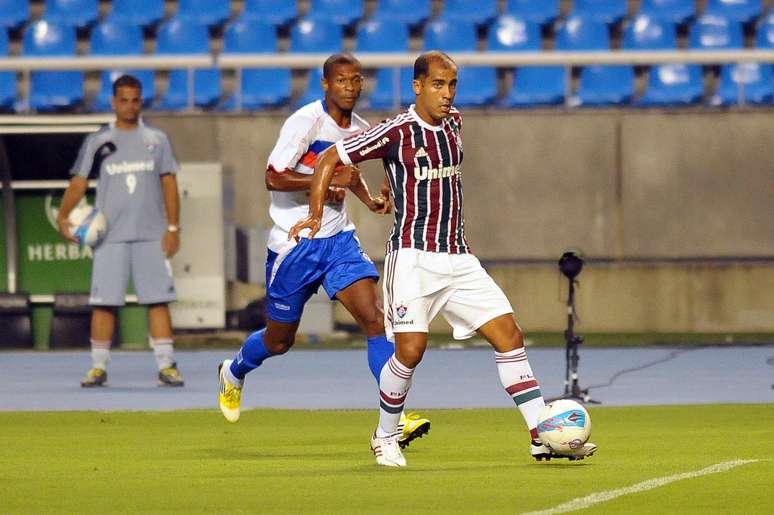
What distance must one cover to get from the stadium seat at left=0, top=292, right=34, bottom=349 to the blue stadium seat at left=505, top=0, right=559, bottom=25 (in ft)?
24.1

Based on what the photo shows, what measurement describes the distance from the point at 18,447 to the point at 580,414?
10.9 ft

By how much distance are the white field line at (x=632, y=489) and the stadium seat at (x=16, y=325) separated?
11.4 meters

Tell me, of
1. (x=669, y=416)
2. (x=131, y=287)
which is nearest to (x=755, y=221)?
(x=131, y=287)

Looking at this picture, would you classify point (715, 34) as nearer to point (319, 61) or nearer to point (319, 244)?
point (319, 61)

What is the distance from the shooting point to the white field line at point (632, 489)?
21.6 ft

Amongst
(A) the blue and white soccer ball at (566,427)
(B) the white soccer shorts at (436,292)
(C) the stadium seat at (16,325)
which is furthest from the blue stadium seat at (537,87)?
(A) the blue and white soccer ball at (566,427)

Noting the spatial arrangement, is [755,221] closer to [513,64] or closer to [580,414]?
[513,64]

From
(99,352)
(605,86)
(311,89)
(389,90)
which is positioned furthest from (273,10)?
(99,352)

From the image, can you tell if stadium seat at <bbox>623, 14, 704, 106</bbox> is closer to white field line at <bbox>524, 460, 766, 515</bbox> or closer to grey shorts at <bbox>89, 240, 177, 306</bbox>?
grey shorts at <bbox>89, 240, 177, 306</bbox>

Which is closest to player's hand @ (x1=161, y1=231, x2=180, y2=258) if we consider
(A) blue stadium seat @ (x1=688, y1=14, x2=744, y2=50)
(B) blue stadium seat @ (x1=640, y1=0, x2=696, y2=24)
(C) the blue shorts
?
(C) the blue shorts

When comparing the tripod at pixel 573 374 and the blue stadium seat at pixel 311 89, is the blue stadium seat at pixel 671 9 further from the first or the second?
the tripod at pixel 573 374

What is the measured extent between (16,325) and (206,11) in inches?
216

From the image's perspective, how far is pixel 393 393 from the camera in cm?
846

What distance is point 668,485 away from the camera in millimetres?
7340
